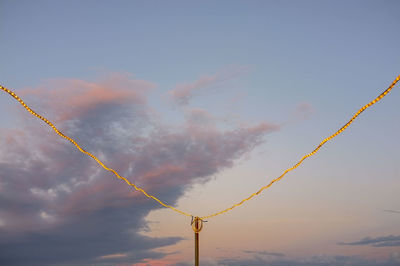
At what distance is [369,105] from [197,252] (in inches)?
329

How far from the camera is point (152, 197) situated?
15219 mm

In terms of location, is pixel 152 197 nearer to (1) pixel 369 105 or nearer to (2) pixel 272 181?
(2) pixel 272 181

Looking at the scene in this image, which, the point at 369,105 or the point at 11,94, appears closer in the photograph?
the point at 369,105

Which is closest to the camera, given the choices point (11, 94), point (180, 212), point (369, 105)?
point (369, 105)

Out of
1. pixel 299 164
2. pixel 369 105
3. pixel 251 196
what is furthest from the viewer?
pixel 251 196

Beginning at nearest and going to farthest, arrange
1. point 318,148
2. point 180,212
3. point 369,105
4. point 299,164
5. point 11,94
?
point 369,105
point 11,94
point 318,148
point 299,164
point 180,212

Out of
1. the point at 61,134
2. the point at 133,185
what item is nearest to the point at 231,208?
the point at 133,185

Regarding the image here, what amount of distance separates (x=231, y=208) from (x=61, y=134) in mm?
6195

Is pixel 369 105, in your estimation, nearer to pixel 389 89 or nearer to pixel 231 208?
pixel 389 89

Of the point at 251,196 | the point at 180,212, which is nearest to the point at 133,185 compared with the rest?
the point at 180,212

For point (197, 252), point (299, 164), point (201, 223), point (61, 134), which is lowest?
point (197, 252)

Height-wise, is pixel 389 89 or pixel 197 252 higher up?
pixel 389 89

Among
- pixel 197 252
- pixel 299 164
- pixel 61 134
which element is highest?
pixel 61 134

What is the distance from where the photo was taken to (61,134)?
13344mm
